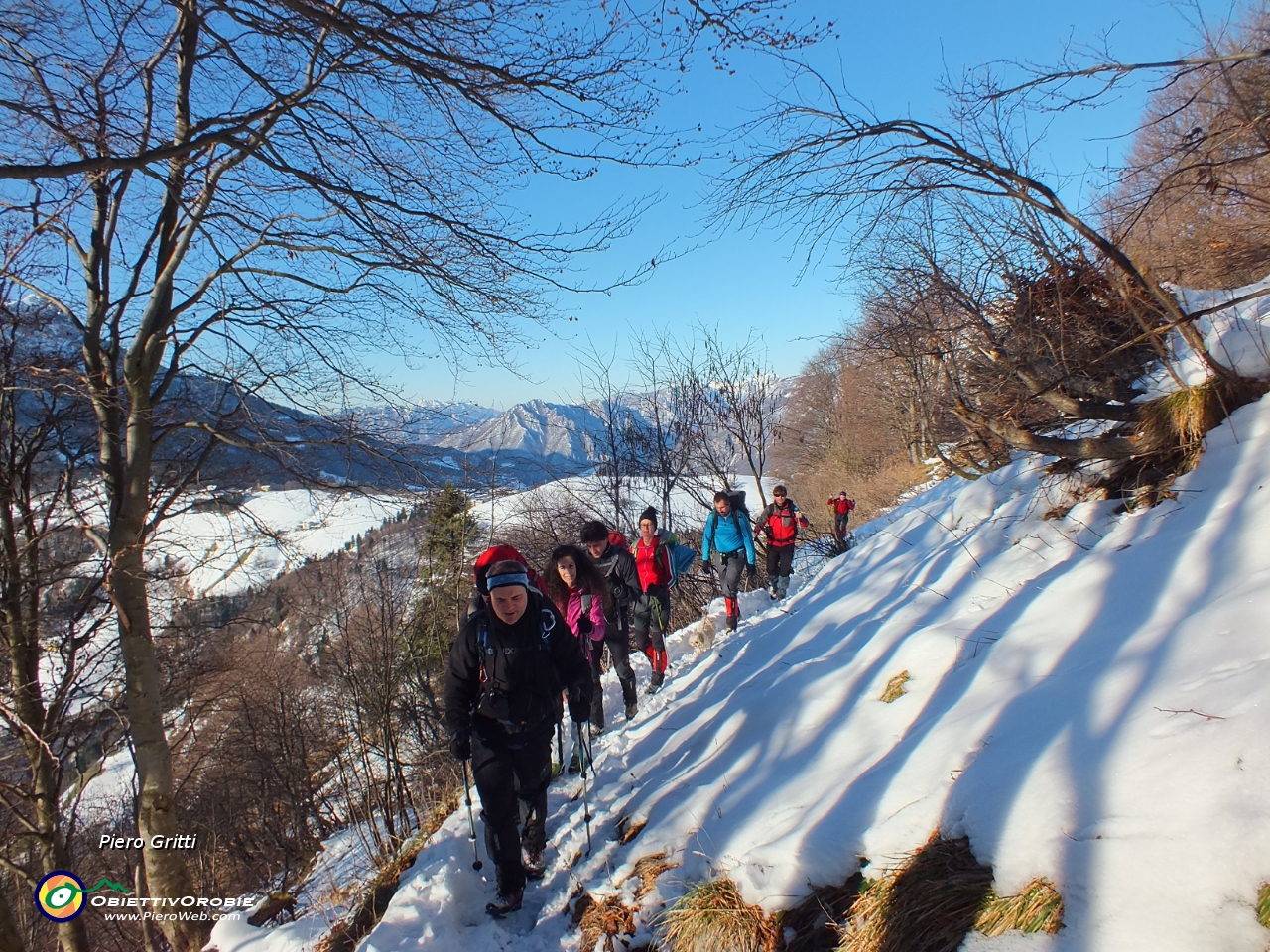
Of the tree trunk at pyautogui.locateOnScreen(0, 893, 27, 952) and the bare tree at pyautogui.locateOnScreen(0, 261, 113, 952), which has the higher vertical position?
the bare tree at pyautogui.locateOnScreen(0, 261, 113, 952)

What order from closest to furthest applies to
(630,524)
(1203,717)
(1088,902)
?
(1088,902) → (1203,717) → (630,524)

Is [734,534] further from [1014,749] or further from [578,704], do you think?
[1014,749]

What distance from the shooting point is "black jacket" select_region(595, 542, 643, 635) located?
553cm

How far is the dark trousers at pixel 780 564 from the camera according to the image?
8797 millimetres

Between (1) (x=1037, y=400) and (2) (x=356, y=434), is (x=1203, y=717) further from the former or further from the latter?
(2) (x=356, y=434)

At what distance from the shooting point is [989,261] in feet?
17.3

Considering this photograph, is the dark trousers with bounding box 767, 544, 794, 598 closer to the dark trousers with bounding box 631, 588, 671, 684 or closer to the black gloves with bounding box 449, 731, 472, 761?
the dark trousers with bounding box 631, 588, 671, 684

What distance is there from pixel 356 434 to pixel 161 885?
459 cm

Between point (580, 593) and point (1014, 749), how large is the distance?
3467 millimetres

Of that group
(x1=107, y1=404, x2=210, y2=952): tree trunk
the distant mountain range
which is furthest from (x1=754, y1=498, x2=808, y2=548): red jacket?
(x1=107, y1=404, x2=210, y2=952): tree trunk

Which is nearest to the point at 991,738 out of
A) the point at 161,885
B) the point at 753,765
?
the point at 753,765

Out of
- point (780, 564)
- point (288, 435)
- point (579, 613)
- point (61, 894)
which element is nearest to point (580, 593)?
point (579, 613)

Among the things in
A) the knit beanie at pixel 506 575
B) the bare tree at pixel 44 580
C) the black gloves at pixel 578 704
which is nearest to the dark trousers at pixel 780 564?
the black gloves at pixel 578 704

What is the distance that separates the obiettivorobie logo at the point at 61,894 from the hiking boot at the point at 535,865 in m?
4.38
